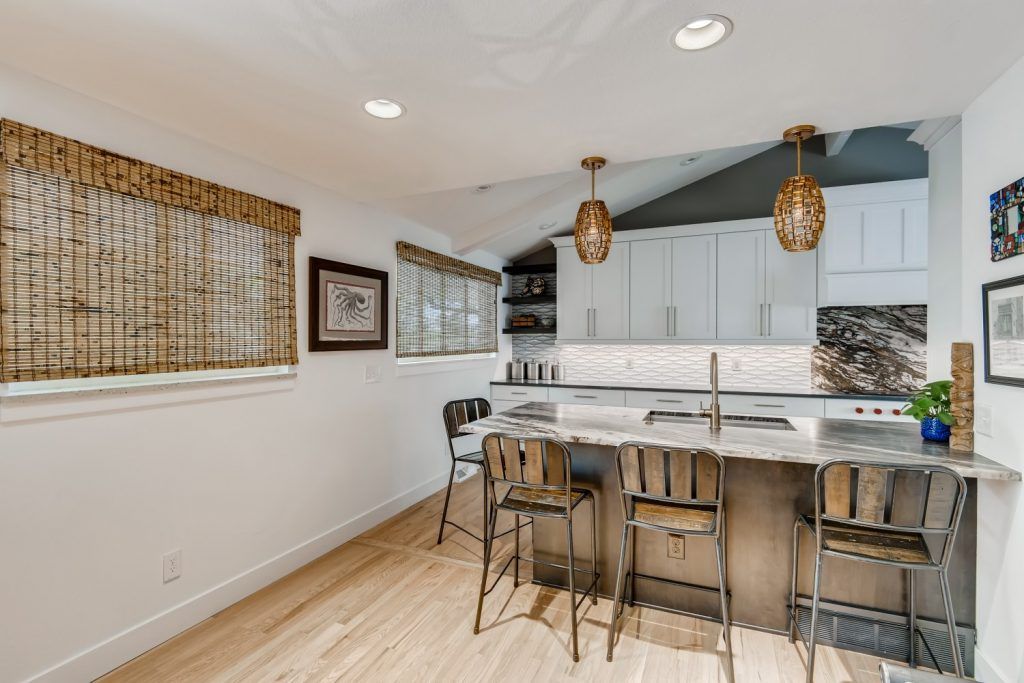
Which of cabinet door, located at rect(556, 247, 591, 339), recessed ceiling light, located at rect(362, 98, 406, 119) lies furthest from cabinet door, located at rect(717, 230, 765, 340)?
recessed ceiling light, located at rect(362, 98, 406, 119)

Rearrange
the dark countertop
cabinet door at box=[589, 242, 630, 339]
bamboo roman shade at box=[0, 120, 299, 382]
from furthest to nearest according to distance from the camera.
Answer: cabinet door at box=[589, 242, 630, 339]
the dark countertop
bamboo roman shade at box=[0, 120, 299, 382]

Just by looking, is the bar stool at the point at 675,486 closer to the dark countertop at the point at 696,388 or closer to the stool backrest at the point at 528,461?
the stool backrest at the point at 528,461

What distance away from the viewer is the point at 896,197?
3.75m

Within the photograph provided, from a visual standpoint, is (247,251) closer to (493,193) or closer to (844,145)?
(493,193)

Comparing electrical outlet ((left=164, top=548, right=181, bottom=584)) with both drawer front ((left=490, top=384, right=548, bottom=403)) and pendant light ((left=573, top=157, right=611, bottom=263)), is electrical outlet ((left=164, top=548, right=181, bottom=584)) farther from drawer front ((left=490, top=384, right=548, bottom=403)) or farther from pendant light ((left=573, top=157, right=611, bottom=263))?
drawer front ((left=490, top=384, right=548, bottom=403))

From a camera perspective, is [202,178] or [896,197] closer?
[202,178]

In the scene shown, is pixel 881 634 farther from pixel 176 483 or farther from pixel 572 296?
pixel 572 296

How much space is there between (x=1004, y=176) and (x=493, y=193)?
277 cm

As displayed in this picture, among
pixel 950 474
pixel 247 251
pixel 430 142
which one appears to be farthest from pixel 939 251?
pixel 247 251

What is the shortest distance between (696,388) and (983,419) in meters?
2.67

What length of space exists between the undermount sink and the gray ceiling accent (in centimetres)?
265

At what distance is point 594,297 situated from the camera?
193 inches

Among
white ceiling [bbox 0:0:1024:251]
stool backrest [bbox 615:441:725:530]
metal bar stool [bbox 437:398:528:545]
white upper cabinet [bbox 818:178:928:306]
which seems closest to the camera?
white ceiling [bbox 0:0:1024:251]

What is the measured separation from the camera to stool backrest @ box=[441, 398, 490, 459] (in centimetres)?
342
